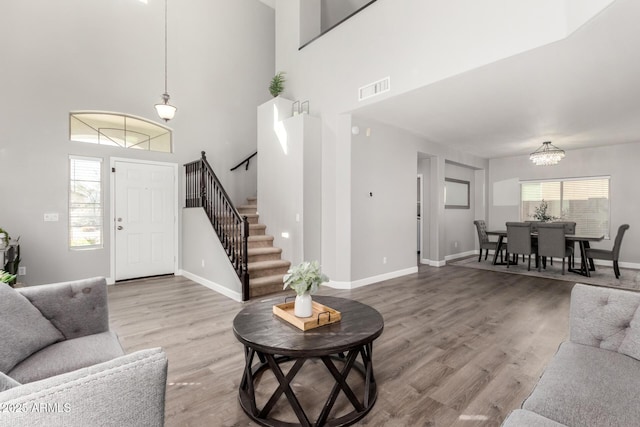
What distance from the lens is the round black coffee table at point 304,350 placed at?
1.78 meters

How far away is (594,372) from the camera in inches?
60.9

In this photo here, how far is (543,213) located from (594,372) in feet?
22.1

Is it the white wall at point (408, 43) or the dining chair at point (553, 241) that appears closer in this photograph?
the white wall at point (408, 43)

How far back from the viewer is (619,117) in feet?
16.2

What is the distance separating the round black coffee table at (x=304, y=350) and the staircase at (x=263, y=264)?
2.36 m

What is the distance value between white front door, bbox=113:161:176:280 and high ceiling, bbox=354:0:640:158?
395 centimetres

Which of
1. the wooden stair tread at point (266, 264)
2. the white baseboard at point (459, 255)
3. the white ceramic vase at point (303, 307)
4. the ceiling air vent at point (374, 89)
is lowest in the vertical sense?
the white baseboard at point (459, 255)

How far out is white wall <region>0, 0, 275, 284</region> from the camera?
4.59 metres

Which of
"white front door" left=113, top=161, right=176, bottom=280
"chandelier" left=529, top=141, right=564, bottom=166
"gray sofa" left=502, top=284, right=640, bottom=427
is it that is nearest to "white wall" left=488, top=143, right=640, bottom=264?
"chandelier" left=529, top=141, right=564, bottom=166

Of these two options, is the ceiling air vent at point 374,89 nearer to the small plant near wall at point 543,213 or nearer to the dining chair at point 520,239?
the dining chair at point 520,239

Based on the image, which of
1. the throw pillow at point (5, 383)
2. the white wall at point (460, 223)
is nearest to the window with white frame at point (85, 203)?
the throw pillow at point (5, 383)

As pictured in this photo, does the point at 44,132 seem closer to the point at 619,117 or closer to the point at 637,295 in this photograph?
the point at 637,295

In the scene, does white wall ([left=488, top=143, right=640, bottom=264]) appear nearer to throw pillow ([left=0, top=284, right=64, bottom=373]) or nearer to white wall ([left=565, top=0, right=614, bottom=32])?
white wall ([left=565, top=0, right=614, bottom=32])

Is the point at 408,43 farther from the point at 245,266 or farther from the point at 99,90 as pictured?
the point at 99,90
